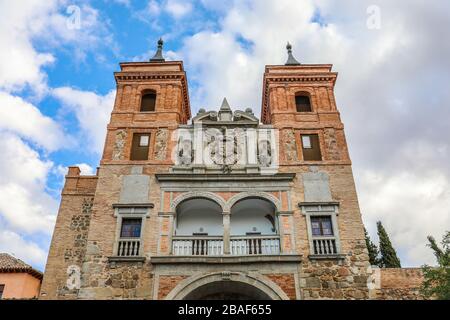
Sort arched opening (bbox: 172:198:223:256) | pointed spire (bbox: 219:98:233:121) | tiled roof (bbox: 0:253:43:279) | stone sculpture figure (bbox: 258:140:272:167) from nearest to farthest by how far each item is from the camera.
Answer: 1. arched opening (bbox: 172:198:223:256)
2. stone sculpture figure (bbox: 258:140:272:167)
3. pointed spire (bbox: 219:98:233:121)
4. tiled roof (bbox: 0:253:43:279)

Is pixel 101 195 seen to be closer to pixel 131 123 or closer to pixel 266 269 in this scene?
pixel 131 123

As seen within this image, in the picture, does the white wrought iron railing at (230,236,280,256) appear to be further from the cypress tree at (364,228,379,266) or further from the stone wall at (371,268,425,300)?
the cypress tree at (364,228,379,266)

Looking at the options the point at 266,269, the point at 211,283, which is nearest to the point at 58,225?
the point at 211,283

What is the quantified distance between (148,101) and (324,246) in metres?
11.7

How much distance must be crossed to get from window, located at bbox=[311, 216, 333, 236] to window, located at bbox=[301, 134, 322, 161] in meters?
3.12

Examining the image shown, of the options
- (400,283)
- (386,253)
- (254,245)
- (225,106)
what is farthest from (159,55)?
(386,253)

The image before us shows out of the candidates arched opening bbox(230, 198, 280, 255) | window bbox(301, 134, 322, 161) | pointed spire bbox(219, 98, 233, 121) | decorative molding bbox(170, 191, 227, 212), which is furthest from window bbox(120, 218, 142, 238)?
window bbox(301, 134, 322, 161)

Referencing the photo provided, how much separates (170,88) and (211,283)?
10723 millimetres

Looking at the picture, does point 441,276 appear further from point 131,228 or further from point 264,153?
point 131,228

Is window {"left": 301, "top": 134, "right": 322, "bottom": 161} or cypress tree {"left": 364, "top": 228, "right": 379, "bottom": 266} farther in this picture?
cypress tree {"left": 364, "top": 228, "right": 379, "bottom": 266}

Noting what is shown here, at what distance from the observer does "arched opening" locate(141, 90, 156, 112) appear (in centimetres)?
2022

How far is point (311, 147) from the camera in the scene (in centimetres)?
1842

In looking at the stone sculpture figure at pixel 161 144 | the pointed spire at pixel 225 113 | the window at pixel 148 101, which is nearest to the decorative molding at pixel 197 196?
the stone sculpture figure at pixel 161 144

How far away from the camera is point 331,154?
1806cm
